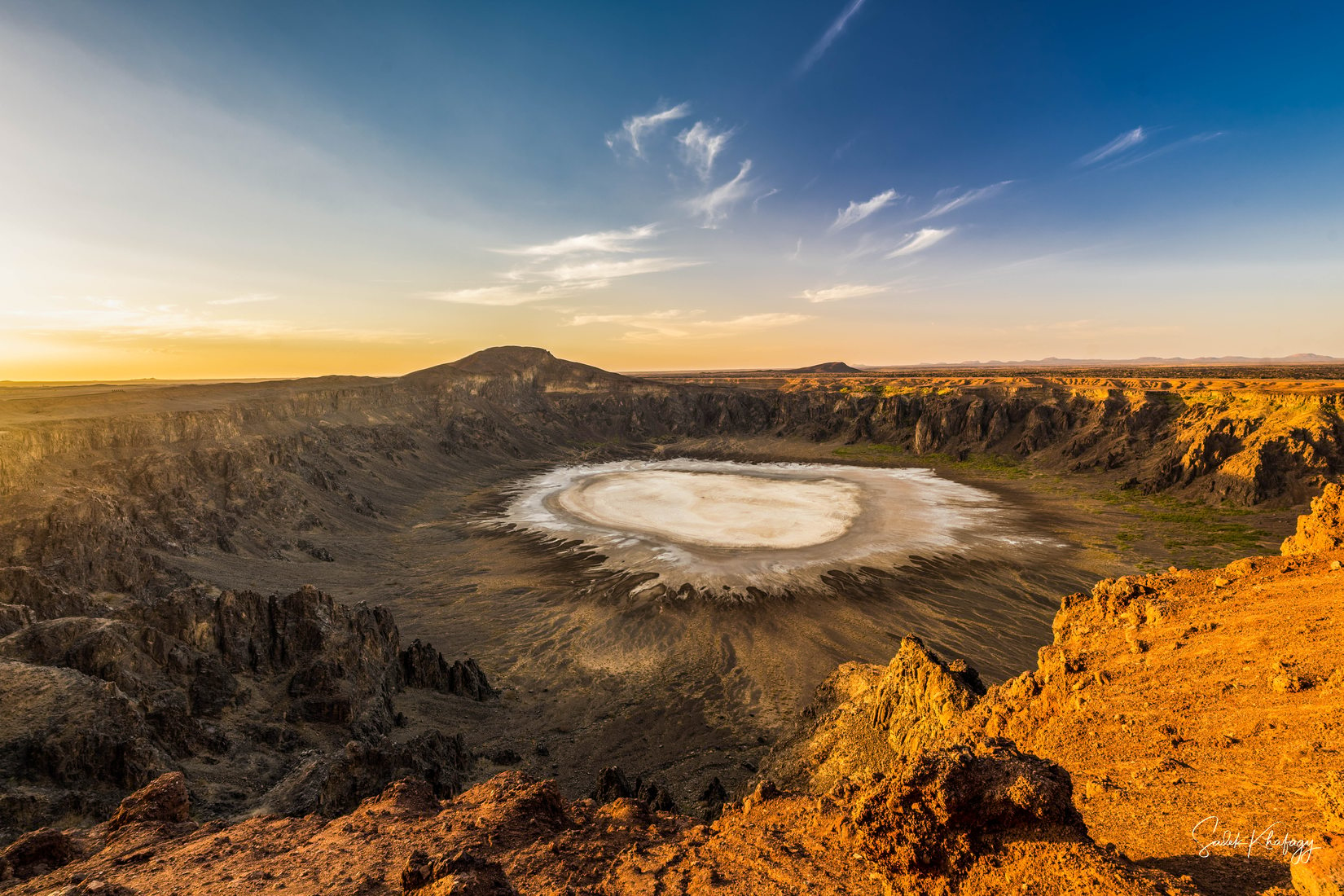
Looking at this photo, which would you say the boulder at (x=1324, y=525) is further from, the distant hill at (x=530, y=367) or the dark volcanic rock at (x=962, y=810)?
the distant hill at (x=530, y=367)

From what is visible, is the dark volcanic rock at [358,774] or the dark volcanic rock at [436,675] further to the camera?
the dark volcanic rock at [436,675]

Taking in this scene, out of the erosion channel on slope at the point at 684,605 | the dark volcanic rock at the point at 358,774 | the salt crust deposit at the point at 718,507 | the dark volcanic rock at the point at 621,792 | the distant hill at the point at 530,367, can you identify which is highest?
the distant hill at the point at 530,367

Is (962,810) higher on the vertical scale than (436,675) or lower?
higher

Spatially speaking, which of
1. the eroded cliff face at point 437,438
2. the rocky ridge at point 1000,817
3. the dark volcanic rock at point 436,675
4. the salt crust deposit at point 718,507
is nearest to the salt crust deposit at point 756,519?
the salt crust deposit at point 718,507

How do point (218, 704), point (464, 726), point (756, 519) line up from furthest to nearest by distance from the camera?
point (756, 519) < point (464, 726) < point (218, 704)

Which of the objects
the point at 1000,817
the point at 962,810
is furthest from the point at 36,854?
the point at 1000,817

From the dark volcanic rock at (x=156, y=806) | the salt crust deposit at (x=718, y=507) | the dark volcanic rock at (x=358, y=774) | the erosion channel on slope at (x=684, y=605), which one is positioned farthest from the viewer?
the salt crust deposit at (x=718, y=507)

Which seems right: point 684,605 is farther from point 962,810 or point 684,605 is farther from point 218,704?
point 962,810

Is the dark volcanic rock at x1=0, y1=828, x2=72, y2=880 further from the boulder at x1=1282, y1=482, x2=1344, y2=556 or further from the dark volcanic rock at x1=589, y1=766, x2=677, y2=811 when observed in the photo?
the boulder at x1=1282, y1=482, x2=1344, y2=556
